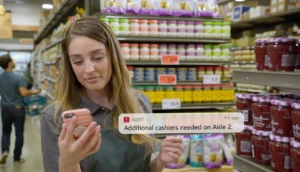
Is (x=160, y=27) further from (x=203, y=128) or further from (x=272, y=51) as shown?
(x=203, y=128)

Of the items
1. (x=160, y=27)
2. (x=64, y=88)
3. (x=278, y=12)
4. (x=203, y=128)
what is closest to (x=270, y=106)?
(x=203, y=128)

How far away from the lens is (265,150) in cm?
163

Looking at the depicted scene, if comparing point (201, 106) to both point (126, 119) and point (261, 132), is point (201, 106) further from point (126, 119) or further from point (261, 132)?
point (126, 119)

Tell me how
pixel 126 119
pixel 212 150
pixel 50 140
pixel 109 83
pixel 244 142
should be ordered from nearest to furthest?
pixel 126 119 < pixel 50 140 < pixel 109 83 < pixel 244 142 < pixel 212 150

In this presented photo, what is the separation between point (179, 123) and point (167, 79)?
84.4 inches

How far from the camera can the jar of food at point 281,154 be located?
58.5 inches

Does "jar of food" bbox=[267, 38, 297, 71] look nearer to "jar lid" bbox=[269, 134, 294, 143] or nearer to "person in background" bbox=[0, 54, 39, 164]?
"jar lid" bbox=[269, 134, 294, 143]

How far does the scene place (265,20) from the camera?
5.69 meters

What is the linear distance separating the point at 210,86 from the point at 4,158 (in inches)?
131

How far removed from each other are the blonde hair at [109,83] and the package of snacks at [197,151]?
1.54 metres

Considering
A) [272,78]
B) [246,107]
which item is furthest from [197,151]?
[272,78]

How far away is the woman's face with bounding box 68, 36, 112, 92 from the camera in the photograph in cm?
112

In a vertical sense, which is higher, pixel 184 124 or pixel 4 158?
pixel 184 124

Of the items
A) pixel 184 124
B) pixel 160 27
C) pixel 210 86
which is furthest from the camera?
pixel 210 86
